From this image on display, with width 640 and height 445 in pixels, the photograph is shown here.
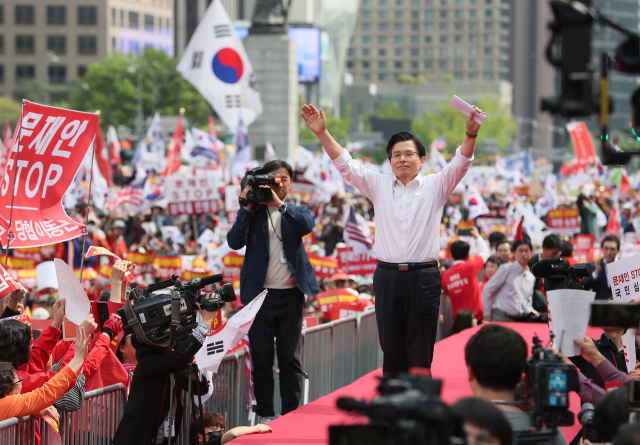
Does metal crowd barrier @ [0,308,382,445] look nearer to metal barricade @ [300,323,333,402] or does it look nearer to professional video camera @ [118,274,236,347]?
metal barricade @ [300,323,333,402]

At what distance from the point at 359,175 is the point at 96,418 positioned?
7.16 feet

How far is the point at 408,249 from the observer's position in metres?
5.17

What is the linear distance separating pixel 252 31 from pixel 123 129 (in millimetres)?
42444

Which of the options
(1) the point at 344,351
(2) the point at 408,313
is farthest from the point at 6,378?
(1) the point at 344,351

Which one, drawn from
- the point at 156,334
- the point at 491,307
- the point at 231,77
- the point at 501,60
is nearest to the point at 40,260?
the point at 231,77

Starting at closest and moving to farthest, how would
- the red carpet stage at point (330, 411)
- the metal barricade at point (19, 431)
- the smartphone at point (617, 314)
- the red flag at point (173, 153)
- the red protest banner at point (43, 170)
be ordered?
1. the smartphone at point (617, 314)
2. the metal barricade at point (19, 431)
3. the red carpet stage at point (330, 411)
4. the red protest banner at point (43, 170)
5. the red flag at point (173, 153)

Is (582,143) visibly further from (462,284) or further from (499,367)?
(499,367)

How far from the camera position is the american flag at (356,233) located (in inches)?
440

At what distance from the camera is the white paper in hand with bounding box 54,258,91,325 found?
467 cm

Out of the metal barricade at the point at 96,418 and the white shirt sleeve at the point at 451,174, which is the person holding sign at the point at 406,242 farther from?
the metal barricade at the point at 96,418

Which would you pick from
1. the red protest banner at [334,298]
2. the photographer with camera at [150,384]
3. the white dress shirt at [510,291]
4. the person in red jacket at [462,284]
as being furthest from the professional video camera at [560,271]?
the person in red jacket at [462,284]

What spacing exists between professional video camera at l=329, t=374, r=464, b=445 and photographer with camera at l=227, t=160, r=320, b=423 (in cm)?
352

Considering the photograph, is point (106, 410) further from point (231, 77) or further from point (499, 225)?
point (499, 225)

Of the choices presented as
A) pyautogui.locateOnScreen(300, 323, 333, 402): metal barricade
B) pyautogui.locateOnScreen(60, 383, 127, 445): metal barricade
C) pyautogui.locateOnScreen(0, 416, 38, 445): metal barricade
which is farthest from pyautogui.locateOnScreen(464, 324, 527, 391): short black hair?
pyautogui.locateOnScreen(300, 323, 333, 402): metal barricade
